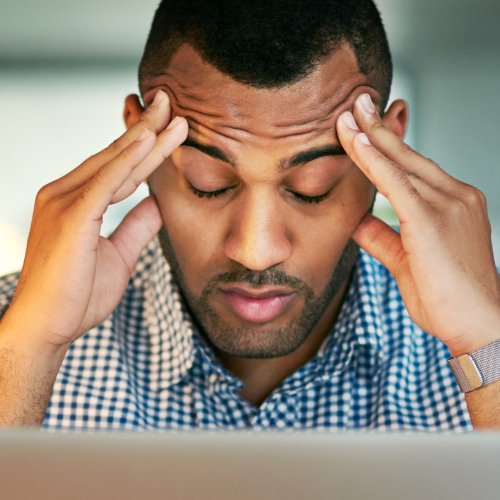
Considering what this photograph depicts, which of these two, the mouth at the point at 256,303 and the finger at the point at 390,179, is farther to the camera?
the mouth at the point at 256,303

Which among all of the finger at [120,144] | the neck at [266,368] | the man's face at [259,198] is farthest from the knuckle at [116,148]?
the neck at [266,368]

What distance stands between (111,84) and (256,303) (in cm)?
103

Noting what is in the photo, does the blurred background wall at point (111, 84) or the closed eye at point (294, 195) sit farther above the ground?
the blurred background wall at point (111, 84)

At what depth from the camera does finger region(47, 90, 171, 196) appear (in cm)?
96

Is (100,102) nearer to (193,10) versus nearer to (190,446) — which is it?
(193,10)

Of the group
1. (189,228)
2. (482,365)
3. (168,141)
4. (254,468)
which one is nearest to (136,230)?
(189,228)

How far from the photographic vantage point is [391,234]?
1.07 meters

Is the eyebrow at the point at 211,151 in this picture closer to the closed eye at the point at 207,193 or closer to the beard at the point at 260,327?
the closed eye at the point at 207,193

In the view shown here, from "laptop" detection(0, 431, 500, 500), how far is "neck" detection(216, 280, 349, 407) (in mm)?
1077

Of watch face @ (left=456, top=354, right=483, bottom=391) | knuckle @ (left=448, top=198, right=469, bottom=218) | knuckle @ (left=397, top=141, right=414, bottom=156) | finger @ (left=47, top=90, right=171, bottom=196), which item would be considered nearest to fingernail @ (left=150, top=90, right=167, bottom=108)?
finger @ (left=47, top=90, right=171, bottom=196)

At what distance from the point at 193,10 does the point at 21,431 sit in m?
0.94

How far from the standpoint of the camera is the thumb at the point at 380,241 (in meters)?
1.05

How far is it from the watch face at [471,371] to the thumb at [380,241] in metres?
→ 0.21

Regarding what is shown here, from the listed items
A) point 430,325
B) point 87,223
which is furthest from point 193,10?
point 430,325
